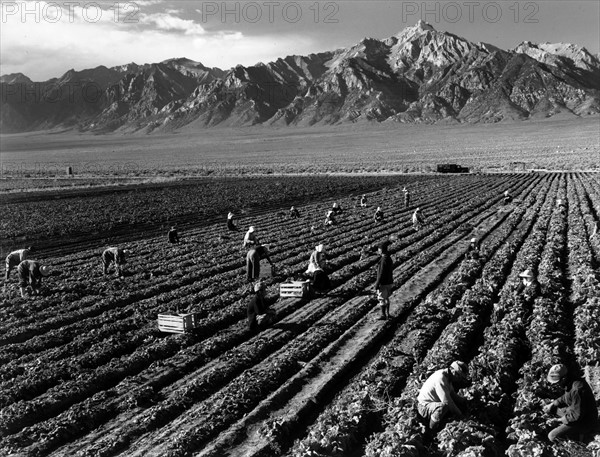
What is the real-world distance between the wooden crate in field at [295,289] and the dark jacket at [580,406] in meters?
9.53

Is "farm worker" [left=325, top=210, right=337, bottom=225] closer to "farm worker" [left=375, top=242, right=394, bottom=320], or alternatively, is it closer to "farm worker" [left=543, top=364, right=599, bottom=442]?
"farm worker" [left=375, top=242, right=394, bottom=320]

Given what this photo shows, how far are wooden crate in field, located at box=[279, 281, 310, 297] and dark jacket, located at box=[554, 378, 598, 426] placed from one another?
31.3 ft

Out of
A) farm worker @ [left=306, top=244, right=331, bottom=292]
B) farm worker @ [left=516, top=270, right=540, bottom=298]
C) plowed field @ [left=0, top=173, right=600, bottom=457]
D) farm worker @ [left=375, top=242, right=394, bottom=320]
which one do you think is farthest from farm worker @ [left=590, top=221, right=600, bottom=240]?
farm worker @ [left=375, top=242, right=394, bottom=320]

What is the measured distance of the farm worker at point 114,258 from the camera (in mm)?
21266

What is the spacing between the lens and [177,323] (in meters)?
14.5

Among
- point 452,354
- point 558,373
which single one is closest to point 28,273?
point 452,354

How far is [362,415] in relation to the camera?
32.2 feet

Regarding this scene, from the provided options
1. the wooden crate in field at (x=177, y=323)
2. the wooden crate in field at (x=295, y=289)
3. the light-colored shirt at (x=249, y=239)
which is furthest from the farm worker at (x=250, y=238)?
the wooden crate in field at (x=177, y=323)

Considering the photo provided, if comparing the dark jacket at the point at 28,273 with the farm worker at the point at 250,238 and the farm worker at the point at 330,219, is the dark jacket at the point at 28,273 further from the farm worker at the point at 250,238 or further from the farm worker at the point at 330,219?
the farm worker at the point at 330,219

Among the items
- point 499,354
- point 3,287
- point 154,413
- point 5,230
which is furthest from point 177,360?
point 5,230

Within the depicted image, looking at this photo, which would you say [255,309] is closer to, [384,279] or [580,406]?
[384,279]

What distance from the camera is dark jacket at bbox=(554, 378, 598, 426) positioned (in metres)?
8.96

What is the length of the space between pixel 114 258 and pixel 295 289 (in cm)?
791

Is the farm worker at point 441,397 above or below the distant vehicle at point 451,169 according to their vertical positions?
below
